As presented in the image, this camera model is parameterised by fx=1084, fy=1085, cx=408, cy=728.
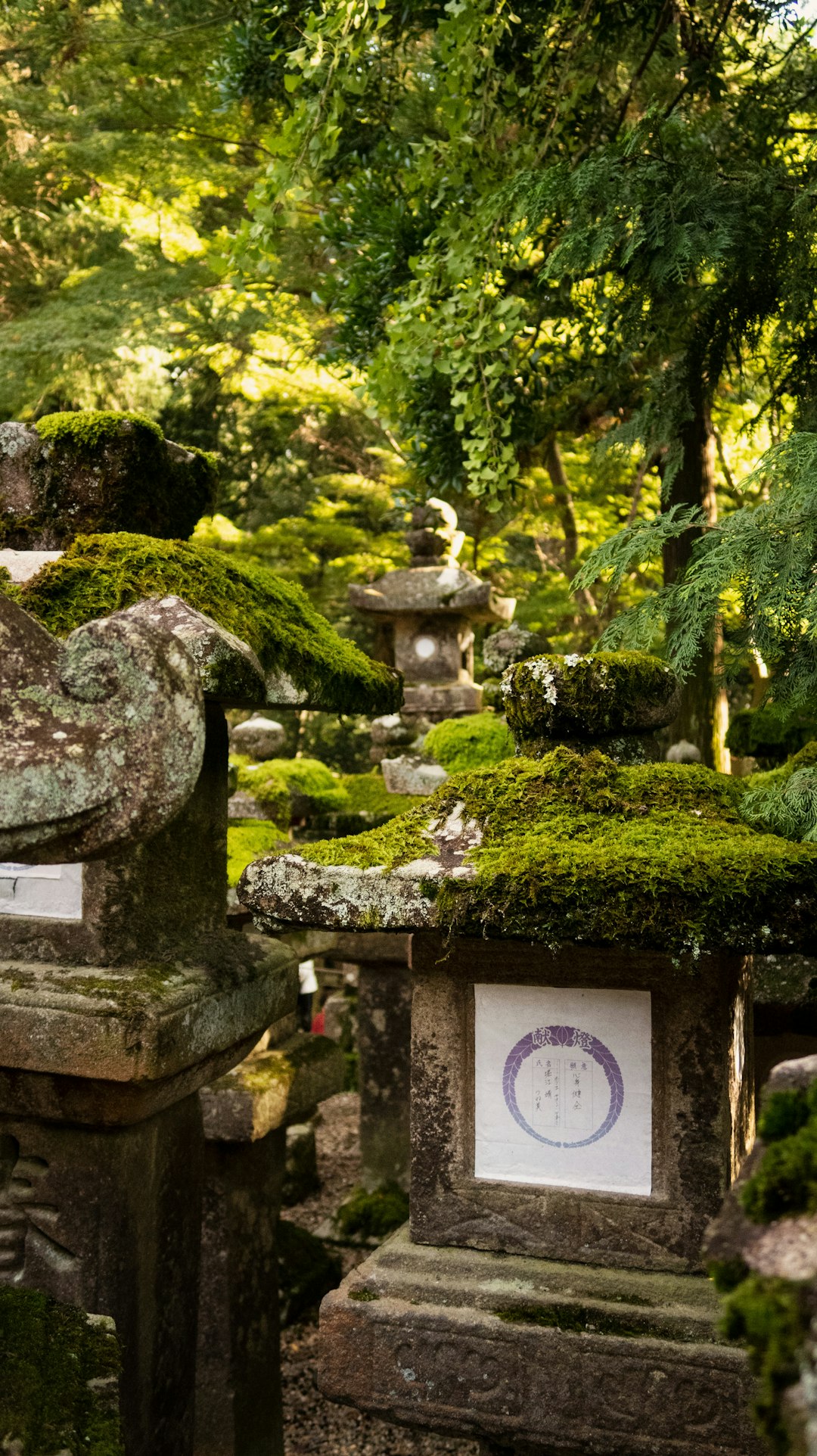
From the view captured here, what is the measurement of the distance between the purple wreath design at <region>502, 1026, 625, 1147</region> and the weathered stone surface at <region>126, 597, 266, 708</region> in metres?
1.16

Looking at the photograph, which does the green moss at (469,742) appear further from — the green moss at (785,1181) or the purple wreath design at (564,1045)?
the green moss at (785,1181)

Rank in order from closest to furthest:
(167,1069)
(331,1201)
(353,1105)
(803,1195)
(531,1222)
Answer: (803,1195), (167,1069), (531,1222), (331,1201), (353,1105)

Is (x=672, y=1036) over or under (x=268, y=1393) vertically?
over

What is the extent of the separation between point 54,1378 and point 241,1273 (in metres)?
2.04

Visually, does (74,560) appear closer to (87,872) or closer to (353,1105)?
(87,872)

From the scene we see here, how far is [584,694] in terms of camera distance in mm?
2828

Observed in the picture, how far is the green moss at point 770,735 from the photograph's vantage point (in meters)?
4.47

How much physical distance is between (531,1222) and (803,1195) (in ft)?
6.18

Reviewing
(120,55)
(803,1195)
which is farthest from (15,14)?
(803,1195)

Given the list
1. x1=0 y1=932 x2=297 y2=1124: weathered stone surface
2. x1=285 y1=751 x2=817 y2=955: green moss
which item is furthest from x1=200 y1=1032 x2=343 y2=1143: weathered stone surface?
x1=285 y1=751 x2=817 y2=955: green moss

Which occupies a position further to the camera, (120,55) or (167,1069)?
(120,55)

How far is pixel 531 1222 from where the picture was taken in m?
2.75

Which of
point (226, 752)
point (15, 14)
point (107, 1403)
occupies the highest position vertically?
point (15, 14)

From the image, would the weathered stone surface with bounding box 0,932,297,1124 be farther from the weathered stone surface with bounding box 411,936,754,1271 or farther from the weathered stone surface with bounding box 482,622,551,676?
the weathered stone surface with bounding box 482,622,551,676
